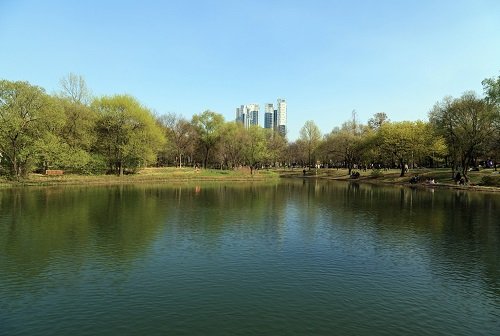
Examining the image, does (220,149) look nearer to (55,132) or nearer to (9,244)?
(55,132)

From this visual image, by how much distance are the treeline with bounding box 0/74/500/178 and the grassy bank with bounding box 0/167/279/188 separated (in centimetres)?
316

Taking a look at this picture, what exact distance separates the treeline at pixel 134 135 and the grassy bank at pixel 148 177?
316cm

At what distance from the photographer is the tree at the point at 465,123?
78.8 m

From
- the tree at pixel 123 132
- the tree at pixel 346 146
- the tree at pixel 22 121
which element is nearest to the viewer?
the tree at pixel 22 121

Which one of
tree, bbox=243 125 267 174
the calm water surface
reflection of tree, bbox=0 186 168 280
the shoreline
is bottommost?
the calm water surface

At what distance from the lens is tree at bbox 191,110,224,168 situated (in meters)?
129

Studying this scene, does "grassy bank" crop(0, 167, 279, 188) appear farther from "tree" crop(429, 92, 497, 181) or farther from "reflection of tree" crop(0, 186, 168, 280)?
"tree" crop(429, 92, 497, 181)

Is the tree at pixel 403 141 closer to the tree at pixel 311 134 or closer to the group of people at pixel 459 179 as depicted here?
the group of people at pixel 459 179

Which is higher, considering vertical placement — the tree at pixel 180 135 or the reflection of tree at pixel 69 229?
the tree at pixel 180 135

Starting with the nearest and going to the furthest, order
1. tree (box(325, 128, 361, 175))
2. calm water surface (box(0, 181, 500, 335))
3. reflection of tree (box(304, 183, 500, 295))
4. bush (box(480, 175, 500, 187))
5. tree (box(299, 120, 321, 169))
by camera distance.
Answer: calm water surface (box(0, 181, 500, 335)), reflection of tree (box(304, 183, 500, 295)), bush (box(480, 175, 500, 187)), tree (box(325, 128, 361, 175)), tree (box(299, 120, 321, 169))

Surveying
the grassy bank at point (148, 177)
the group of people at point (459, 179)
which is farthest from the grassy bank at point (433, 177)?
the grassy bank at point (148, 177)

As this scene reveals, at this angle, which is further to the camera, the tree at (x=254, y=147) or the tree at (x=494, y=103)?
the tree at (x=254, y=147)

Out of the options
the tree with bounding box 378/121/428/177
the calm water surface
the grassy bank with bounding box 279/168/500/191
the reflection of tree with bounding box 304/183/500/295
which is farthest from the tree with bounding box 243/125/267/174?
the calm water surface

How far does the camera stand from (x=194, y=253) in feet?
81.4
